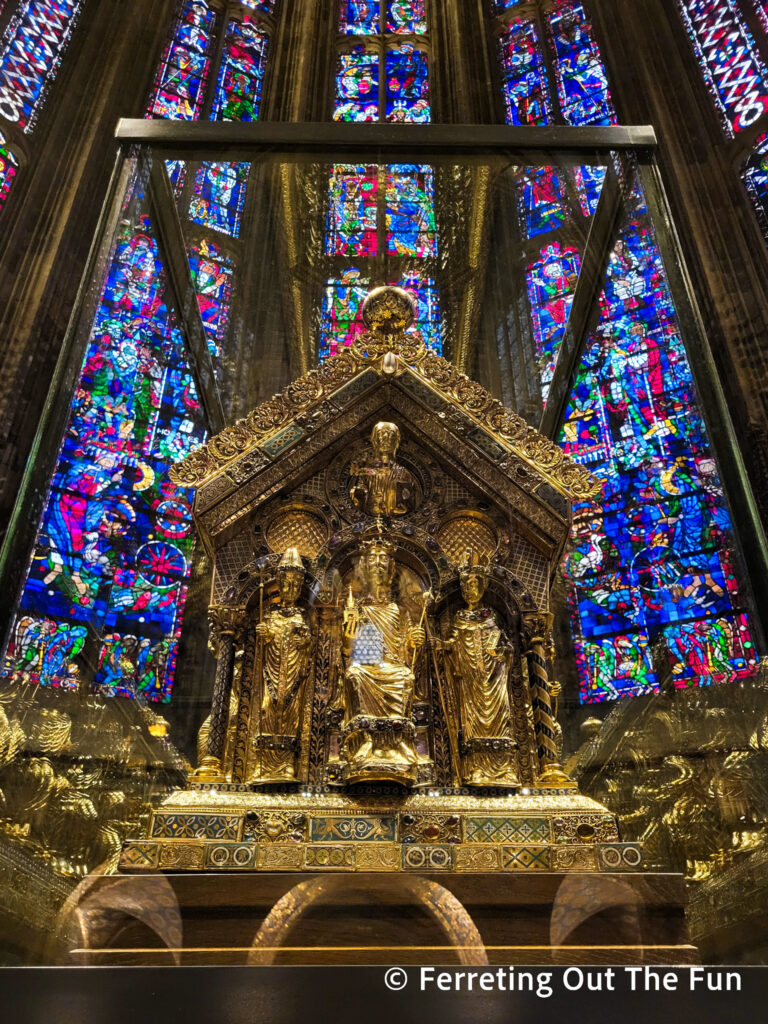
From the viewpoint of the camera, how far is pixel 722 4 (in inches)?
455

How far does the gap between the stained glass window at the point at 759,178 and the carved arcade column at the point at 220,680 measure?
8.88m

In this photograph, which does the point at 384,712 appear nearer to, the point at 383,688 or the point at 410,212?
the point at 383,688

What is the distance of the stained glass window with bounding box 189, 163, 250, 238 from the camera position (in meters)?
5.74

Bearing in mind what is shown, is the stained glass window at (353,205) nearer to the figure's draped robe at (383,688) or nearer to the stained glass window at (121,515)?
the stained glass window at (121,515)

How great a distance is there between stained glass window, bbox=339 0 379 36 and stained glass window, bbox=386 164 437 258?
11136 millimetres

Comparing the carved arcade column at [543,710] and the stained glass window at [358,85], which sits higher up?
the stained glass window at [358,85]

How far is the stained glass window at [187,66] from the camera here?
12438 millimetres

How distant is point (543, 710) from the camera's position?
3.85m

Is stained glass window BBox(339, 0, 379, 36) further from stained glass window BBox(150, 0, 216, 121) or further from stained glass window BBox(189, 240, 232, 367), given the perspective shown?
stained glass window BBox(189, 240, 232, 367)

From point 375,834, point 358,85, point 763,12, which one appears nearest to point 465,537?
point 375,834

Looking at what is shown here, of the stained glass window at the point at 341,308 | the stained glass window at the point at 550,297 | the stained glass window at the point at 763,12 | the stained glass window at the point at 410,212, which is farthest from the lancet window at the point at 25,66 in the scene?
the stained glass window at the point at 763,12

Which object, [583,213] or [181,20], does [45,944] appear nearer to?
[583,213]

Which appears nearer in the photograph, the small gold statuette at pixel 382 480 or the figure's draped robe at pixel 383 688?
the figure's draped robe at pixel 383 688

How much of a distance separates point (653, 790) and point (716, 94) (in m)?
10.2
